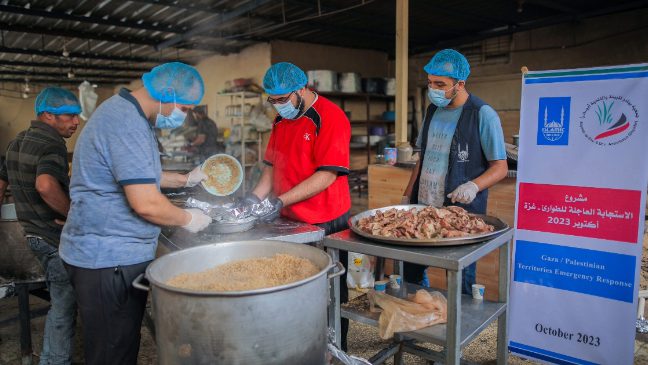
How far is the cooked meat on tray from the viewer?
2.01 m

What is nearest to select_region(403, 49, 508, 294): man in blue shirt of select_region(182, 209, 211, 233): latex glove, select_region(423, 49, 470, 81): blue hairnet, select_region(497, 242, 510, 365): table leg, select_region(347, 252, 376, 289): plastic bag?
select_region(423, 49, 470, 81): blue hairnet

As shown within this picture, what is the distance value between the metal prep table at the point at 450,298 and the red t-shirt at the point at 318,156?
49cm

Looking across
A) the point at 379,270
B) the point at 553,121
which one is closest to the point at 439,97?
the point at 553,121

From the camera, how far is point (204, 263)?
72.8 inches

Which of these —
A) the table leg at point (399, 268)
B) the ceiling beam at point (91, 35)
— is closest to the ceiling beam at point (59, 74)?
the ceiling beam at point (91, 35)

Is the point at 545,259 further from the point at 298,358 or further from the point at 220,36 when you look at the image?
the point at 220,36

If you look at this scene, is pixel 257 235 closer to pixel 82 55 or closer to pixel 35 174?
pixel 35 174

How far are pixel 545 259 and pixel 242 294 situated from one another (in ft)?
7.05

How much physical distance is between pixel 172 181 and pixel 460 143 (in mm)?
1693

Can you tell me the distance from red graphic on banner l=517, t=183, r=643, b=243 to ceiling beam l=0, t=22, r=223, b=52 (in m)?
8.59

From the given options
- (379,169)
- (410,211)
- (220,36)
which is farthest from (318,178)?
(220,36)

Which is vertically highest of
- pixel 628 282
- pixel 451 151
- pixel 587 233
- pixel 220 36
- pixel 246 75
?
pixel 220 36

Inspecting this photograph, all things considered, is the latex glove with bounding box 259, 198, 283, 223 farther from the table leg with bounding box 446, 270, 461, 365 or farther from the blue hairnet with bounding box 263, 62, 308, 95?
the table leg with bounding box 446, 270, 461, 365

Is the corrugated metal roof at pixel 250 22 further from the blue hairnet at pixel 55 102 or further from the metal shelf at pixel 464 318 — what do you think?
the metal shelf at pixel 464 318
